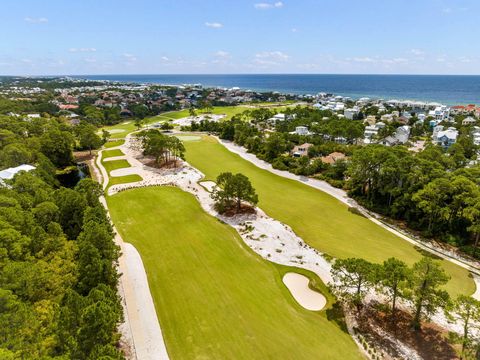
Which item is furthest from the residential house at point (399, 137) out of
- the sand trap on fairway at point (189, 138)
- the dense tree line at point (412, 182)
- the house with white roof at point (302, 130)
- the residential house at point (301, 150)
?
the sand trap on fairway at point (189, 138)

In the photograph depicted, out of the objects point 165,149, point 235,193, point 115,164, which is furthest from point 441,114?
point 115,164

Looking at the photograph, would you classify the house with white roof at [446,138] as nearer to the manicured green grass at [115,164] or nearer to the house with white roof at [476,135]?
the house with white roof at [476,135]

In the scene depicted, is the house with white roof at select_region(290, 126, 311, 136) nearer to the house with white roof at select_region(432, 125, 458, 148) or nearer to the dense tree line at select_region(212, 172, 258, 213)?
the house with white roof at select_region(432, 125, 458, 148)

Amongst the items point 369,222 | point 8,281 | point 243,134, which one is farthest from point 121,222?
point 243,134

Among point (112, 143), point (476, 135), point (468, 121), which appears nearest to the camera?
point (476, 135)

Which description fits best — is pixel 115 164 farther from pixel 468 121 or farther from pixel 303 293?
pixel 468 121

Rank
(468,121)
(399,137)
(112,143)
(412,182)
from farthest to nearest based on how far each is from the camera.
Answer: (468,121) < (112,143) < (399,137) < (412,182)
